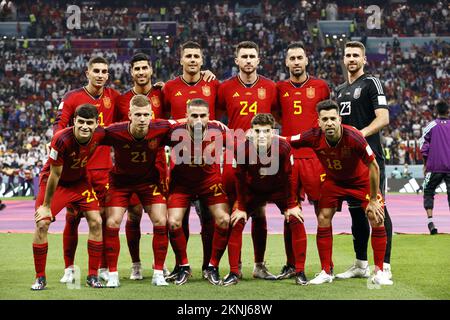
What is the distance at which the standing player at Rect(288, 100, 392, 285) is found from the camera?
23.4ft

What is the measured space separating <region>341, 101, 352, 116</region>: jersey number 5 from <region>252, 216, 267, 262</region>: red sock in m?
1.53

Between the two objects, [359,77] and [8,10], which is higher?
[8,10]

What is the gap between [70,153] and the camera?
709 centimetres

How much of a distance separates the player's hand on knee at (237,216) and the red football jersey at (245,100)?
40.3 inches

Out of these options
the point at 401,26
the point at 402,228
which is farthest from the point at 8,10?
the point at 402,228

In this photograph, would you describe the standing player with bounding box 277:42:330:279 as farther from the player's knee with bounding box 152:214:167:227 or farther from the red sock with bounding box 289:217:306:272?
the player's knee with bounding box 152:214:167:227

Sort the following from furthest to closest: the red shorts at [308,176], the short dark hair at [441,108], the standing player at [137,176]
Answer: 1. the short dark hair at [441,108]
2. the red shorts at [308,176]
3. the standing player at [137,176]

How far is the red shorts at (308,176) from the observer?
7.79m

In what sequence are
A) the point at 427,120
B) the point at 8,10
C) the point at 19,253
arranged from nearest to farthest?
the point at 19,253 < the point at 427,120 < the point at 8,10

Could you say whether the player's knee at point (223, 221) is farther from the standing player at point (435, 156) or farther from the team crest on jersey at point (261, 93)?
the standing player at point (435, 156)

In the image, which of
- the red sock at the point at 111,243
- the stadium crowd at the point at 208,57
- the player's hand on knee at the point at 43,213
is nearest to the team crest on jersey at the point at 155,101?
the red sock at the point at 111,243
